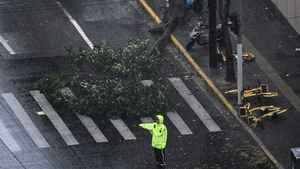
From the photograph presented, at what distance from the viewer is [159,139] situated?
31406 millimetres

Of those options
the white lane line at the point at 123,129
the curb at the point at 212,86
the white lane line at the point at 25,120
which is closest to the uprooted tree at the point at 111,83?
the white lane line at the point at 123,129

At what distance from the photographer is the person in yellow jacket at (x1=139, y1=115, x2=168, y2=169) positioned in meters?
31.3

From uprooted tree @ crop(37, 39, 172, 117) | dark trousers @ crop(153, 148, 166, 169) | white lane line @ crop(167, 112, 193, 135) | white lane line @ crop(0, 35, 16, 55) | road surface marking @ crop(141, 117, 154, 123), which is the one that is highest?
white lane line @ crop(0, 35, 16, 55)

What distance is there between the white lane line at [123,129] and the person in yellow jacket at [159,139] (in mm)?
2482

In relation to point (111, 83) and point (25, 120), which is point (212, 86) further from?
point (25, 120)

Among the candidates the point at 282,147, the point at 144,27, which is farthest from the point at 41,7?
the point at 282,147

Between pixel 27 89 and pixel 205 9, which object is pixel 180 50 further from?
pixel 27 89

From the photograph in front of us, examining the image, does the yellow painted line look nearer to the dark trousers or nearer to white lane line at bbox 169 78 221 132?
white lane line at bbox 169 78 221 132

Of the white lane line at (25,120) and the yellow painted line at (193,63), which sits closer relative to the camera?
the white lane line at (25,120)

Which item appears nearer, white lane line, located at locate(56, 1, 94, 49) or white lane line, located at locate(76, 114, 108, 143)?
white lane line, located at locate(76, 114, 108, 143)

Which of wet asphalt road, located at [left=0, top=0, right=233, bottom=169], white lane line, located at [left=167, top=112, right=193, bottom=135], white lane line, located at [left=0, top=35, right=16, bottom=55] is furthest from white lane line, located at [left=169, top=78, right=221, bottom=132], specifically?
white lane line, located at [left=0, top=35, right=16, bottom=55]

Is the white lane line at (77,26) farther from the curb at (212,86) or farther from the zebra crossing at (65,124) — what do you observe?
the zebra crossing at (65,124)

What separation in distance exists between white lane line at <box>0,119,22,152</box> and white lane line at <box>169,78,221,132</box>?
20.7ft

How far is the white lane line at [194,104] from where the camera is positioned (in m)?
35.1
